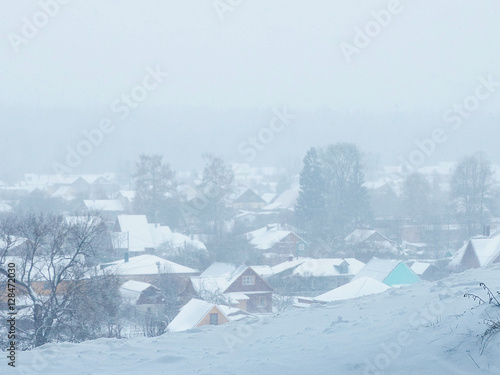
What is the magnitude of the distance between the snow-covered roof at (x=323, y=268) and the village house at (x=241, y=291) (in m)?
3.58

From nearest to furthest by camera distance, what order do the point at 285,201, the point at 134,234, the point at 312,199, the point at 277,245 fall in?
the point at 277,245, the point at 134,234, the point at 312,199, the point at 285,201

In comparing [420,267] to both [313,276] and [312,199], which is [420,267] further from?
[312,199]

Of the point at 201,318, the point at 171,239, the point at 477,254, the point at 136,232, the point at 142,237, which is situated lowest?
the point at 201,318

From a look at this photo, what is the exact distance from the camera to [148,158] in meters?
42.2

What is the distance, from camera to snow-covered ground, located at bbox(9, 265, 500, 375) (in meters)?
4.80

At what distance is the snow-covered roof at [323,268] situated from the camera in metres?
27.5

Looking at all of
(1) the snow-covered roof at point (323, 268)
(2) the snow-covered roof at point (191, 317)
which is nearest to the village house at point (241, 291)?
(1) the snow-covered roof at point (323, 268)

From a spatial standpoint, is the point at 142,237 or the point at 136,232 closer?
the point at 142,237

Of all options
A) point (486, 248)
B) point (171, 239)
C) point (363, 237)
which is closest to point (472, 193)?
point (363, 237)

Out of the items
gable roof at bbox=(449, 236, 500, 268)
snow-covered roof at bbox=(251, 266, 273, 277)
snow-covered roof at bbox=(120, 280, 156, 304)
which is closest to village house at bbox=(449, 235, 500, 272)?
gable roof at bbox=(449, 236, 500, 268)

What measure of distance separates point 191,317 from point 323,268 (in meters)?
12.5

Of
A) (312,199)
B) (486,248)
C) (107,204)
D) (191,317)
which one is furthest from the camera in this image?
(107,204)

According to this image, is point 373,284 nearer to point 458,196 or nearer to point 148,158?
point 458,196

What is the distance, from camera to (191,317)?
54.7 ft
